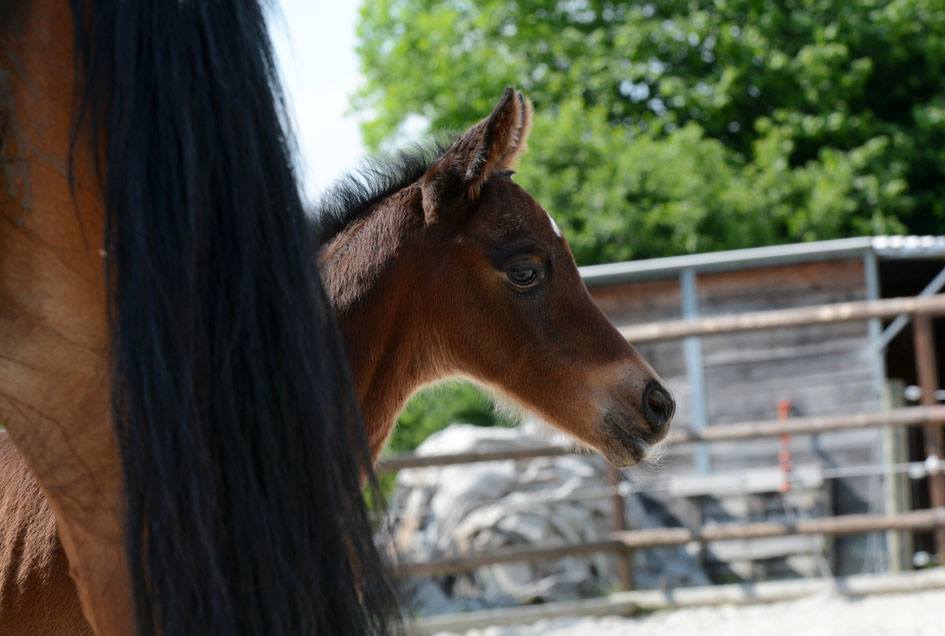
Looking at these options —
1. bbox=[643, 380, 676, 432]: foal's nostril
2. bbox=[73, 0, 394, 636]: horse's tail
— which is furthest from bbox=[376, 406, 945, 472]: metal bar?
bbox=[73, 0, 394, 636]: horse's tail

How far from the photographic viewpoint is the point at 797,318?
670cm

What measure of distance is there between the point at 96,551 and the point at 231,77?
1.54ft

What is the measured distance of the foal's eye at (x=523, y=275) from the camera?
2.55 meters

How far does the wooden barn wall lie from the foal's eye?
275 inches

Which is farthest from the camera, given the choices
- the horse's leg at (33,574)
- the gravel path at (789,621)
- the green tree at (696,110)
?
the green tree at (696,110)

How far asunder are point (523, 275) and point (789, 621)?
4213 mm

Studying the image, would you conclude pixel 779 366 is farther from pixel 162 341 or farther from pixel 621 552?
pixel 162 341

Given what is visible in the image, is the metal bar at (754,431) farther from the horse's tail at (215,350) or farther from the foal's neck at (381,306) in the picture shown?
the horse's tail at (215,350)

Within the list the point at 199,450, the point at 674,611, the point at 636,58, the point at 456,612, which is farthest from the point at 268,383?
the point at 636,58

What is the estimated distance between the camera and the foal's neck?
242cm

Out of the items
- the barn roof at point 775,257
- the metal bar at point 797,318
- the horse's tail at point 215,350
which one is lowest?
the horse's tail at point 215,350

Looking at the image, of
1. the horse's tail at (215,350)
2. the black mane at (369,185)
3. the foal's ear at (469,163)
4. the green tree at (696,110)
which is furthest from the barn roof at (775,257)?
the horse's tail at (215,350)

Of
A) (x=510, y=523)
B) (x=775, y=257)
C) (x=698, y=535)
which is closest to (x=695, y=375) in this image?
(x=775, y=257)

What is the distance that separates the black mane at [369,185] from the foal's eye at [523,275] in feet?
1.21
